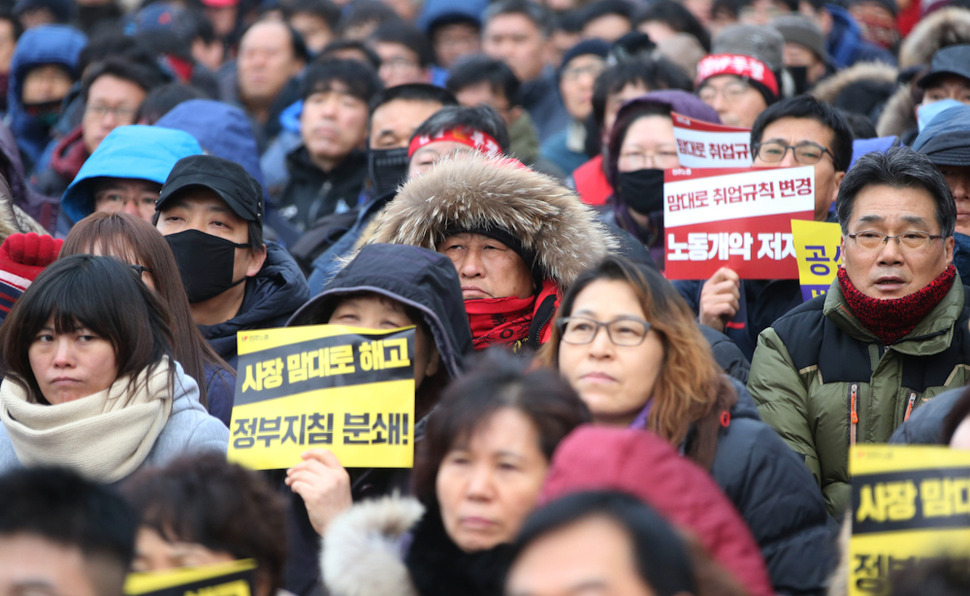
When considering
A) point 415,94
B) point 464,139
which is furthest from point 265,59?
point 464,139

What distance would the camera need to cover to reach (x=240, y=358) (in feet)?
14.0

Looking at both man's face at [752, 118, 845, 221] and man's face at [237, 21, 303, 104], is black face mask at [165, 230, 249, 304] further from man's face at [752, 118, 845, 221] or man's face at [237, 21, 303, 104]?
man's face at [237, 21, 303, 104]

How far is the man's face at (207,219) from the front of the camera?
5.54 metres

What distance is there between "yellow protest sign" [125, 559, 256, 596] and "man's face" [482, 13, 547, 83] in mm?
8499

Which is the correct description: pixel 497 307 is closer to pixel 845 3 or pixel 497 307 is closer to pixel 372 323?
pixel 372 323

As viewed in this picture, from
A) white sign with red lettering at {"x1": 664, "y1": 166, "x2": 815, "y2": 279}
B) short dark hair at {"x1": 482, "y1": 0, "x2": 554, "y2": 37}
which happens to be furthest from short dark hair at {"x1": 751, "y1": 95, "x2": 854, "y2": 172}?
short dark hair at {"x1": 482, "y1": 0, "x2": 554, "y2": 37}

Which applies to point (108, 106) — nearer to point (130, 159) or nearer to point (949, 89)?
point (130, 159)

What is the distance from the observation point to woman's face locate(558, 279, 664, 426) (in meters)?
3.73

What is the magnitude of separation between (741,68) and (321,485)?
16.0ft

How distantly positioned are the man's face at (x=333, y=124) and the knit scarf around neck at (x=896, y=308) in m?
4.57

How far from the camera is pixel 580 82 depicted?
9.49 metres

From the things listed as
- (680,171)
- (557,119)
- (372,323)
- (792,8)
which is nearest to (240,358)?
(372,323)

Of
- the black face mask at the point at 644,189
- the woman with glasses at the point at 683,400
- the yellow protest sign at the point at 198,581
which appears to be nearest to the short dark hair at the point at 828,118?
the black face mask at the point at 644,189

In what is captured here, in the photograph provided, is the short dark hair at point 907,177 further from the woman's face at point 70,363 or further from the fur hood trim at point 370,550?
the woman's face at point 70,363
